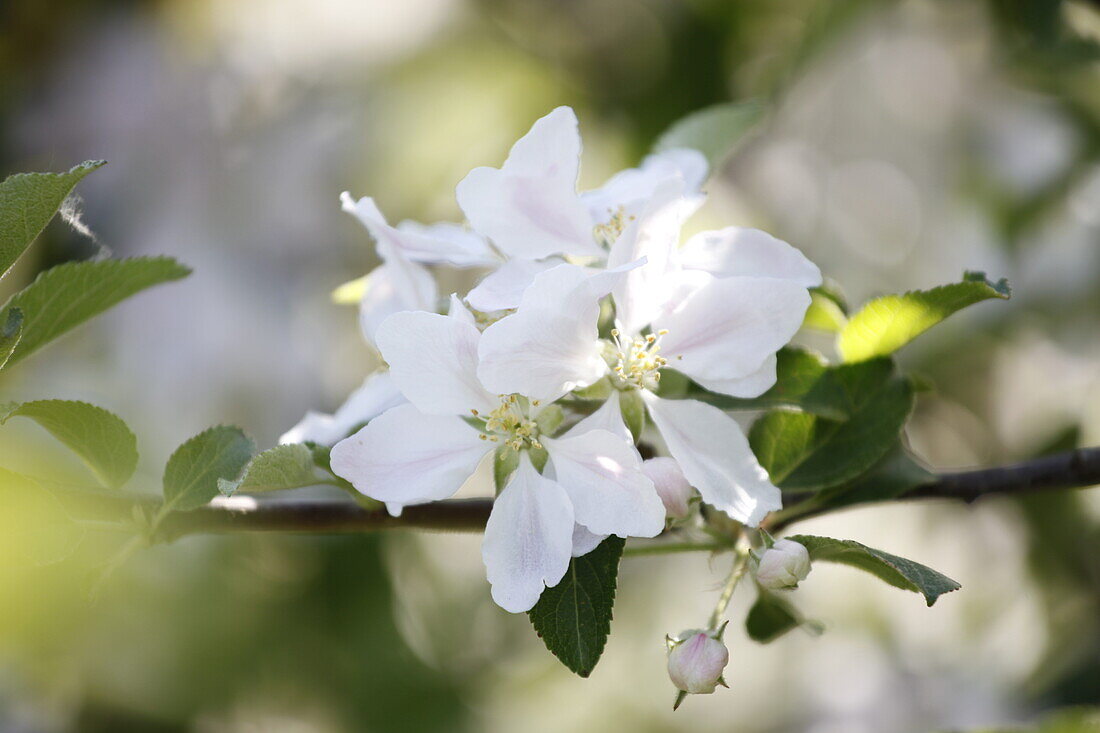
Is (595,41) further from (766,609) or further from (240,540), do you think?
(766,609)

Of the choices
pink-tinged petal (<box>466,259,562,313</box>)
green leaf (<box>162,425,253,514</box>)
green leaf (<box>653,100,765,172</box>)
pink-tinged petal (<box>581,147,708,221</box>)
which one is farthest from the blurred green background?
green leaf (<box>162,425,253,514</box>)

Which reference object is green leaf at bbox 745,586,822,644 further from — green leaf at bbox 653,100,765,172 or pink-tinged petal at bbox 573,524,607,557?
green leaf at bbox 653,100,765,172

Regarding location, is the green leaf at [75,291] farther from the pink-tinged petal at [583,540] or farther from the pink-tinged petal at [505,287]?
the pink-tinged petal at [583,540]

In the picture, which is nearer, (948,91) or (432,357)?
(432,357)

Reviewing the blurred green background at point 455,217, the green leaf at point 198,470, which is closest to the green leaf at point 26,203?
the green leaf at point 198,470

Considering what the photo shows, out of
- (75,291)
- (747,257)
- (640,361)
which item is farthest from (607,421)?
(75,291)

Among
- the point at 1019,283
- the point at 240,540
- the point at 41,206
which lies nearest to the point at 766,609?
the point at 41,206
